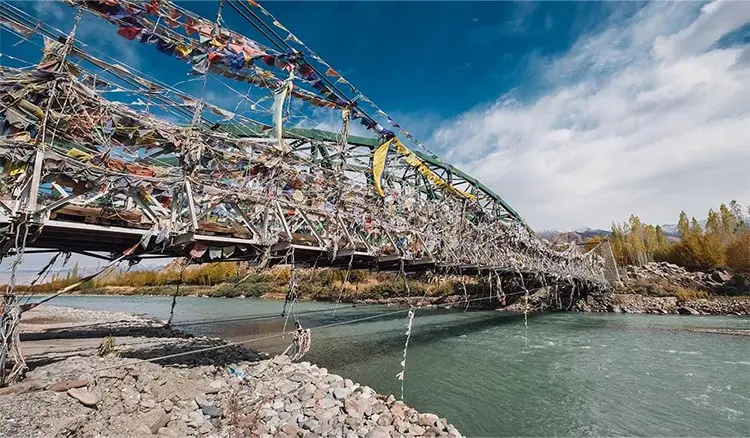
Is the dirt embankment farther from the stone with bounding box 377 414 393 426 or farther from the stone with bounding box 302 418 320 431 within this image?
the stone with bounding box 302 418 320 431

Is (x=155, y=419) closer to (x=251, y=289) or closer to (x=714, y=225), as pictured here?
(x=251, y=289)

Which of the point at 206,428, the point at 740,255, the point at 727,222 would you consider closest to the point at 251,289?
the point at 206,428

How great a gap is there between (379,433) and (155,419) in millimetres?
3421

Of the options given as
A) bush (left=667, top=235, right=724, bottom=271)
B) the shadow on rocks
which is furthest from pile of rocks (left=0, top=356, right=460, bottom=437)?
bush (left=667, top=235, right=724, bottom=271)

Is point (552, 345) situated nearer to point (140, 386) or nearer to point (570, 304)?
point (140, 386)

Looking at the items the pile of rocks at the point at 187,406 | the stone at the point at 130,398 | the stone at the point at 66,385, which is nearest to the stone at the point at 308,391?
the pile of rocks at the point at 187,406

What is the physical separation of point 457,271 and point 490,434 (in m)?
8.44

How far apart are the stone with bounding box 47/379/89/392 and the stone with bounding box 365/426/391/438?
15.5 ft

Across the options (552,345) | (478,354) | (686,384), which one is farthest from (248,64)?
(552,345)

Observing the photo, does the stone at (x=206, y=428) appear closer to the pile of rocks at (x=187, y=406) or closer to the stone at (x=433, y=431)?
the pile of rocks at (x=187, y=406)

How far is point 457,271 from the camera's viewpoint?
14.6 meters

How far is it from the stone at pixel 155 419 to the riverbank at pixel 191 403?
0.5 inches

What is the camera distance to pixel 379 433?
5.34 meters

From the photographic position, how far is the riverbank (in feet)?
16.2
